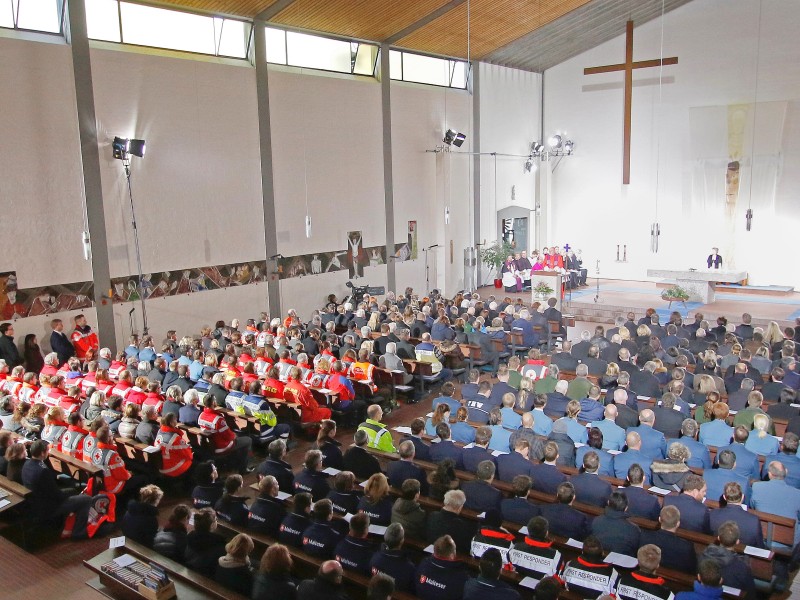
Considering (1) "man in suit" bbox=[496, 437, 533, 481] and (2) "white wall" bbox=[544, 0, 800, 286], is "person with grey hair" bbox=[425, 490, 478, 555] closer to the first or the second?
(1) "man in suit" bbox=[496, 437, 533, 481]

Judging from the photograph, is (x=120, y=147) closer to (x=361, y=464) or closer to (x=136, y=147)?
(x=136, y=147)

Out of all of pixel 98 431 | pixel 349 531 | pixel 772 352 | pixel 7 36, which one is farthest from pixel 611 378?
pixel 7 36

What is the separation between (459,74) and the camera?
822 inches

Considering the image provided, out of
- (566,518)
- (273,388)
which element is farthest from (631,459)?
(273,388)

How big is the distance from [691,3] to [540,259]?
8.41m

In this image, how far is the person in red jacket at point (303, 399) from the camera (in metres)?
8.91

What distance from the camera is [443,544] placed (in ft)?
14.6

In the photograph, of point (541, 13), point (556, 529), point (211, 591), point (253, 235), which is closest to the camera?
point (211, 591)

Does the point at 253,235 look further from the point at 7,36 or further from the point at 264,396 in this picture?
the point at 264,396

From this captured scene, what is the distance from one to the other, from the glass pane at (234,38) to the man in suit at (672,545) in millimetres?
13018

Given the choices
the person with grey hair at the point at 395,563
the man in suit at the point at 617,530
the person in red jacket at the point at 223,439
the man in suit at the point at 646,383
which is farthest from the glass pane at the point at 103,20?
the man in suit at the point at 617,530

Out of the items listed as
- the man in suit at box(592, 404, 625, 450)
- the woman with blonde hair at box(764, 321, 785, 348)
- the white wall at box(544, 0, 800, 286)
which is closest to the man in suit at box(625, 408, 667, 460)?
the man in suit at box(592, 404, 625, 450)

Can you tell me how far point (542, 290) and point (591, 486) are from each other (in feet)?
39.2

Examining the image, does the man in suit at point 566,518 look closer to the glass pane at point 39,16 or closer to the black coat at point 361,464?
the black coat at point 361,464
